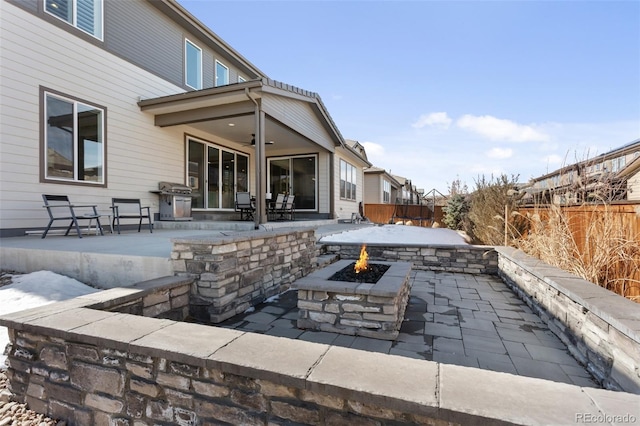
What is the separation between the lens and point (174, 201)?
7492 mm

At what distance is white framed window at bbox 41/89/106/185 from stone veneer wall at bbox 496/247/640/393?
7.79 meters

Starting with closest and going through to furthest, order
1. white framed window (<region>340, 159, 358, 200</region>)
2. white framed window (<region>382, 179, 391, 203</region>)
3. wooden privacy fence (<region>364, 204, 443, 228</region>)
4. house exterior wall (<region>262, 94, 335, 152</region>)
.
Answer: house exterior wall (<region>262, 94, 335, 152</region>), white framed window (<region>340, 159, 358, 200</region>), wooden privacy fence (<region>364, 204, 443, 228</region>), white framed window (<region>382, 179, 391, 203</region>)

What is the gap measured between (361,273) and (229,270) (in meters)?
1.40

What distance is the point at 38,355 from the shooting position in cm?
190

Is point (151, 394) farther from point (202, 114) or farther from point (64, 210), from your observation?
point (202, 114)

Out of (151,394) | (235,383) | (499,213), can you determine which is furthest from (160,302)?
(499,213)

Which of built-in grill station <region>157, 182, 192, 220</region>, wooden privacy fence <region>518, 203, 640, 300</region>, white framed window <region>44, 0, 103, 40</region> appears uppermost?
white framed window <region>44, 0, 103, 40</region>

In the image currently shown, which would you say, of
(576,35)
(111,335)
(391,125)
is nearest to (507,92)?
(576,35)

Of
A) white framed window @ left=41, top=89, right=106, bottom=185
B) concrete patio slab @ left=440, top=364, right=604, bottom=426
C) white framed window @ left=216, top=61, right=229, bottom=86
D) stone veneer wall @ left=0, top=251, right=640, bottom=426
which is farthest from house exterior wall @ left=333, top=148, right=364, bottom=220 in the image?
concrete patio slab @ left=440, top=364, right=604, bottom=426

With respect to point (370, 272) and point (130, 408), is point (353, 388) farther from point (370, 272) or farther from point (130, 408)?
point (370, 272)

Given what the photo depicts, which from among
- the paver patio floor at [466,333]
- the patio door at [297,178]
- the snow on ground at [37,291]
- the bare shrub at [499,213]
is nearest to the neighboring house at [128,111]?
the patio door at [297,178]

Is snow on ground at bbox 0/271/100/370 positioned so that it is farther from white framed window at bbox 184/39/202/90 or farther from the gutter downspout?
white framed window at bbox 184/39/202/90

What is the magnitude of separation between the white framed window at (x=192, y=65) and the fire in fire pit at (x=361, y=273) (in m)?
8.06

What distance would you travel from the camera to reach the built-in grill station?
7480 millimetres
